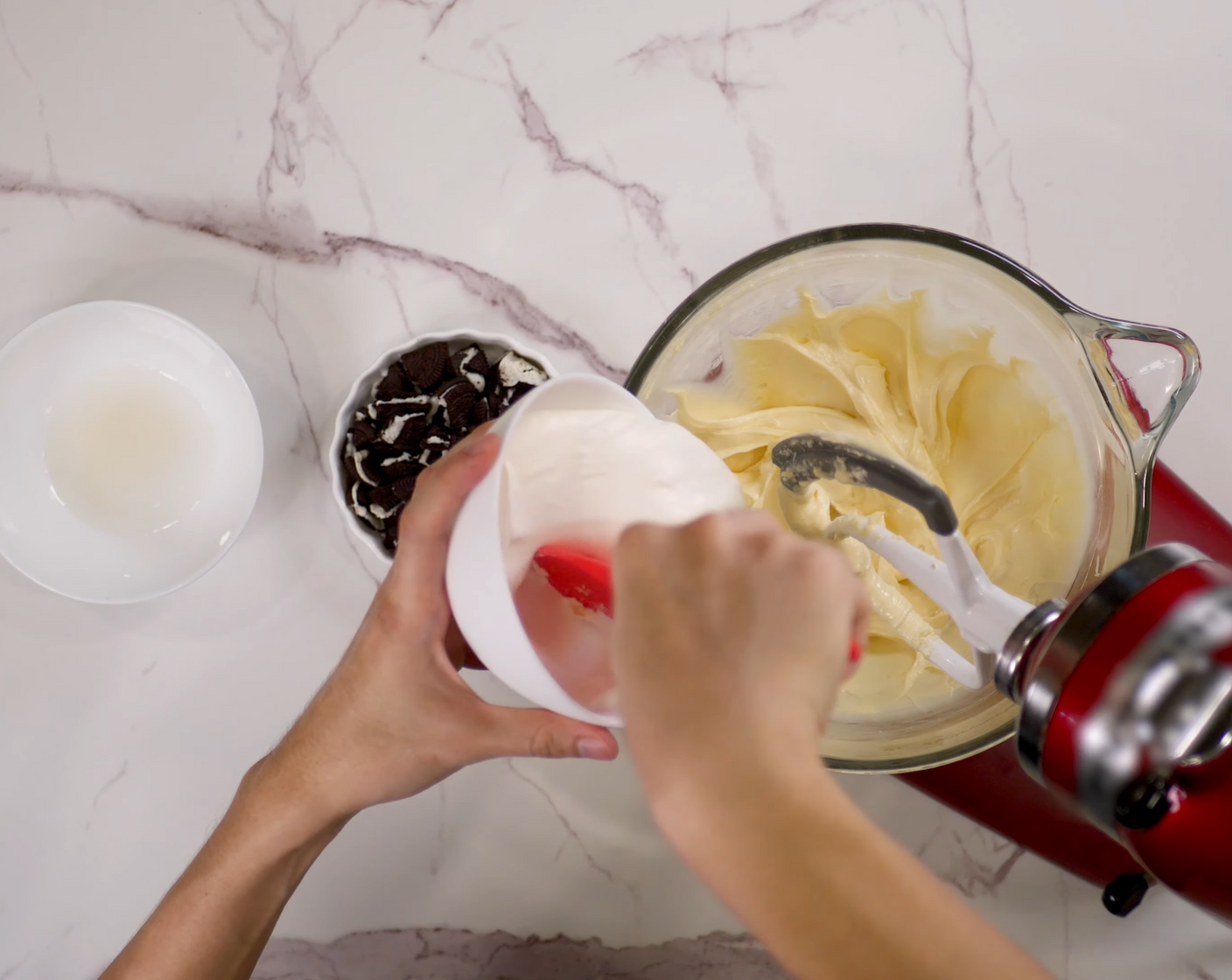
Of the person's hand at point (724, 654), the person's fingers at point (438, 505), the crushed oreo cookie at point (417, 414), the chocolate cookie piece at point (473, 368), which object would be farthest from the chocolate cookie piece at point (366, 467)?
the person's hand at point (724, 654)

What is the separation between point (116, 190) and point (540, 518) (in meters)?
0.69

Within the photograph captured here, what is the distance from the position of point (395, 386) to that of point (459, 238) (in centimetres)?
16

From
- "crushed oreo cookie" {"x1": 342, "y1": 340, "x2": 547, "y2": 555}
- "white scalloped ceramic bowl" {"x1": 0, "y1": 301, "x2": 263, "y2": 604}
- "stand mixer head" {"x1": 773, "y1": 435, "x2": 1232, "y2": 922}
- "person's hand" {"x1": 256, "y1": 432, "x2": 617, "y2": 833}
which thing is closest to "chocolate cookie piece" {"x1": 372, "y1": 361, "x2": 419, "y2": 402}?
"crushed oreo cookie" {"x1": 342, "y1": 340, "x2": 547, "y2": 555}

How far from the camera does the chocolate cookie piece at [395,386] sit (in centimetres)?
80

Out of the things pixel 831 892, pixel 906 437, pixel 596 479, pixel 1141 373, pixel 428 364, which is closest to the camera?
pixel 831 892

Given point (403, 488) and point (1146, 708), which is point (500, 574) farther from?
point (403, 488)

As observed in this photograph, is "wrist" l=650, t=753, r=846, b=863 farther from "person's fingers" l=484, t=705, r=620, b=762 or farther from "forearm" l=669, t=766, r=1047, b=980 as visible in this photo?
"person's fingers" l=484, t=705, r=620, b=762

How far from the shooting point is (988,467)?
2.25 feet

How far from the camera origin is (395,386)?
802 mm

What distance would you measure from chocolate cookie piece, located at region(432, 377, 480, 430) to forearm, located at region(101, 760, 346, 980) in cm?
33

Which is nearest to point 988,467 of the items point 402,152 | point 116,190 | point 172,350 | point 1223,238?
point 1223,238

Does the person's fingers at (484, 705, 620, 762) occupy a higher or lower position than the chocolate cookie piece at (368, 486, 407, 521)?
lower

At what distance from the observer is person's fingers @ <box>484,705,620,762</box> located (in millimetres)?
616

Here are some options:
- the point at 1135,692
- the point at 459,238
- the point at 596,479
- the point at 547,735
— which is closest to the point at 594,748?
the point at 547,735
